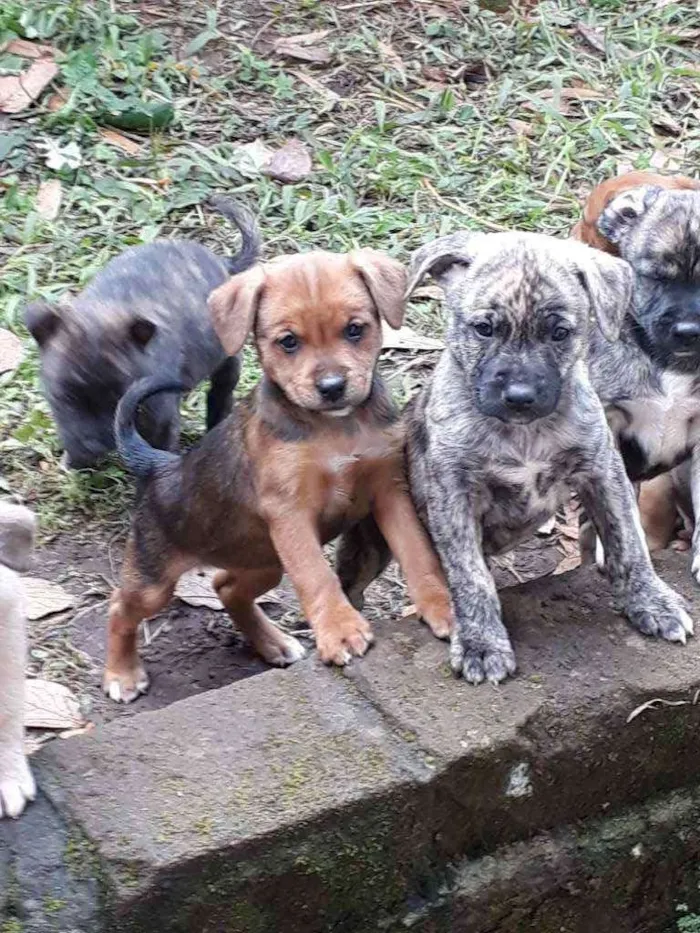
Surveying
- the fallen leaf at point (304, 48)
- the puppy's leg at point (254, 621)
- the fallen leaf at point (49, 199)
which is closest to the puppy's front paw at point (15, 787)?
the puppy's leg at point (254, 621)

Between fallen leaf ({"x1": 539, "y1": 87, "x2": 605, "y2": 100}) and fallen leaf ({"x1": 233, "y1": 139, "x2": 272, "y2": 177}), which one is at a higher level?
fallen leaf ({"x1": 233, "y1": 139, "x2": 272, "y2": 177})

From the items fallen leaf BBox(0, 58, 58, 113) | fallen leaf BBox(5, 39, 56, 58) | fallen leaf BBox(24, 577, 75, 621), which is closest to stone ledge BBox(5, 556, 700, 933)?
fallen leaf BBox(24, 577, 75, 621)

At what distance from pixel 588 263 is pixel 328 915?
2.18 m

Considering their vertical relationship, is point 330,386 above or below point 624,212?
below

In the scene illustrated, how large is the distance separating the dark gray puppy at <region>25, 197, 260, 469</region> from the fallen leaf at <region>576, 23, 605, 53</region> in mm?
3340

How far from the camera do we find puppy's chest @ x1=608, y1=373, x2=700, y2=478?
5.68 meters

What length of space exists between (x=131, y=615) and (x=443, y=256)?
1.96 meters

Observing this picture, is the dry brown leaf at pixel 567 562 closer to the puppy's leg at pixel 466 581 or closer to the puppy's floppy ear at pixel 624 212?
the puppy's floppy ear at pixel 624 212

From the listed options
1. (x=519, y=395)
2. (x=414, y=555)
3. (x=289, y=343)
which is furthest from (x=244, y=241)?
(x=519, y=395)

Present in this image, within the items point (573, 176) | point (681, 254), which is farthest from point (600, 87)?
point (681, 254)

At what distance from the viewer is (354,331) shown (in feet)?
17.8

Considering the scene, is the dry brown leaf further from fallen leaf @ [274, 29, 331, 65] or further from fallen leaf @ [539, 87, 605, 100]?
fallen leaf @ [274, 29, 331, 65]

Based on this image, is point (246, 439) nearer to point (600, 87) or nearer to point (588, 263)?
point (588, 263)

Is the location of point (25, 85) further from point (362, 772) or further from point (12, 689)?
point (362, 772)
